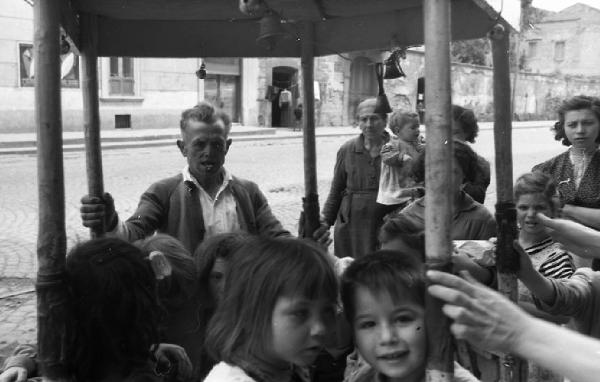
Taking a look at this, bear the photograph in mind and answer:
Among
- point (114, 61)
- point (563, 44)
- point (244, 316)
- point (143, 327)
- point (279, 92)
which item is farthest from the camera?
point (563, 44)

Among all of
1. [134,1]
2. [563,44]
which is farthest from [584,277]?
[563,44]

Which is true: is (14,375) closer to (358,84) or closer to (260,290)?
(260,290)

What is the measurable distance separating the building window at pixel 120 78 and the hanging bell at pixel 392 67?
18222mm

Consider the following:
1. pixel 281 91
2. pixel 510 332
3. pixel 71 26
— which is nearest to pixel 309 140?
pixel 71 26

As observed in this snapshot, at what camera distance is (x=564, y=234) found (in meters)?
2.54

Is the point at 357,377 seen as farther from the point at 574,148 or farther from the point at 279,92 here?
the point at 279,92

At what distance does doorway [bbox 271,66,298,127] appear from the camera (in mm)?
24703

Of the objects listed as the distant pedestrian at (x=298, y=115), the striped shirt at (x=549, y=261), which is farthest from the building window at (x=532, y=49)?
the striped shirt at (x=549, y=261)

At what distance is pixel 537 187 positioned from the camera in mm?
3000

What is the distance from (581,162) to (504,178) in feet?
7.22

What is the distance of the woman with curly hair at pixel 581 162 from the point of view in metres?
4.07

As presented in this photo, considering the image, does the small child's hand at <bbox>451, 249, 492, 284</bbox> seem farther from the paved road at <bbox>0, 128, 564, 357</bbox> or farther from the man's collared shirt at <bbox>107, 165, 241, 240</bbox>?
the paved road at <bbox>0, 128, 564, 357</bbox>

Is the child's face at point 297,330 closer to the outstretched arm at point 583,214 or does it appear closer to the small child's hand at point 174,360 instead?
the small child's hand at point 174,360

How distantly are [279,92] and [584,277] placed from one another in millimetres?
22568
